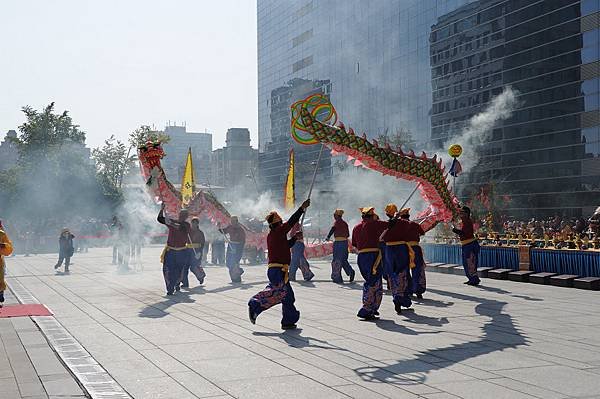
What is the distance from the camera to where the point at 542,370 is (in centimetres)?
742

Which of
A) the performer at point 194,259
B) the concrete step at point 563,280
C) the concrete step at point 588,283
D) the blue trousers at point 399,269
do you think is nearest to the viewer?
the blue trousers at point 399,269

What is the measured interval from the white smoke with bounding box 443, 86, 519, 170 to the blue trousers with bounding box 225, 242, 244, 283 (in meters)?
28.2

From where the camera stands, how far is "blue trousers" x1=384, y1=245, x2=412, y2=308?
12.3m

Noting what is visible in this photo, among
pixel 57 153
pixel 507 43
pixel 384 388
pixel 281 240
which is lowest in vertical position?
pixel 384 388

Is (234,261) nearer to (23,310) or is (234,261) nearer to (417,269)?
(417,269)

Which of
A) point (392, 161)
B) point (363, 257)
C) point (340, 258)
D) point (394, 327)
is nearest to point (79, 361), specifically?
point (394, 327)

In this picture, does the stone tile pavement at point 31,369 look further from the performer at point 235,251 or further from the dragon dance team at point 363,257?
the performer at point 235,251

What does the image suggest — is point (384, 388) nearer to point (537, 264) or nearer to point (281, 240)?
point (281, 240)

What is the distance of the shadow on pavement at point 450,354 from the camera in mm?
7180

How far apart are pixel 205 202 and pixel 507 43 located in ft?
88.5

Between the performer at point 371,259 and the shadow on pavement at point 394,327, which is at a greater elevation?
the performer at point 371,259

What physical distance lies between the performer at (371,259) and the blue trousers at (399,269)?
2.80ft

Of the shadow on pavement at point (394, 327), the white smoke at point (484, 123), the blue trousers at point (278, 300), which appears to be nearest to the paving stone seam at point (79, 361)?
the blue trousers at point (278, 300)

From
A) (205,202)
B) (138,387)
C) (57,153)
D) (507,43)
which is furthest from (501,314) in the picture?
(57,153)
